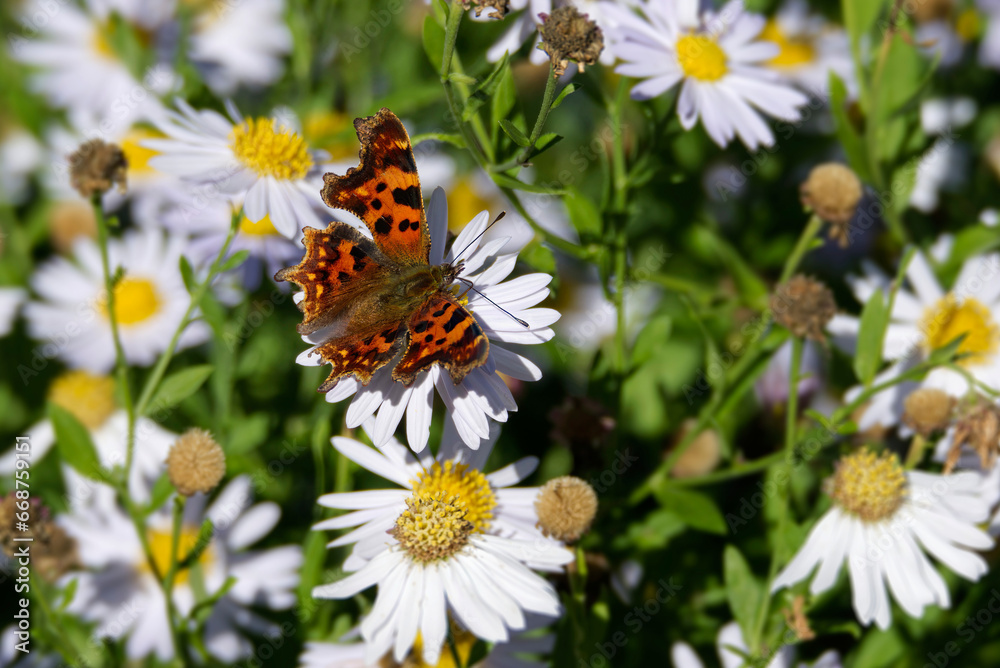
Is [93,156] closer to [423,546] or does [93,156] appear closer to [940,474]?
[423,546]

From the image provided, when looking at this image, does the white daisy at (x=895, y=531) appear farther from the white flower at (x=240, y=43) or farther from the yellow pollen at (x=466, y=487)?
the white flower at (x=240, y=43)

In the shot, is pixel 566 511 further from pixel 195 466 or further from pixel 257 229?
pixel 257 229

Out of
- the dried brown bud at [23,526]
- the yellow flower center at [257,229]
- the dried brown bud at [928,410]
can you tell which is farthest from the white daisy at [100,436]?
the dried brown bud at [928,410]

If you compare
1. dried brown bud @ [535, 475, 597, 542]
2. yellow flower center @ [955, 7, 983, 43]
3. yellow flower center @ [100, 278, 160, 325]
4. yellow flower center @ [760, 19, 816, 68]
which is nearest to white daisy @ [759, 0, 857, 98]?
yellow flower center @ [760, 19, 816, 68]

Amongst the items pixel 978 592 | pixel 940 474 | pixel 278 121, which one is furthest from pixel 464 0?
pixel 978 592

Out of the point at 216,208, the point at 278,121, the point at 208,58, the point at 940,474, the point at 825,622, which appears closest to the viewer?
the point at 825,622

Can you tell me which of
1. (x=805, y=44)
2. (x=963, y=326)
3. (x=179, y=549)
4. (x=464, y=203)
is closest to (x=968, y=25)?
(x=805, y=44)
